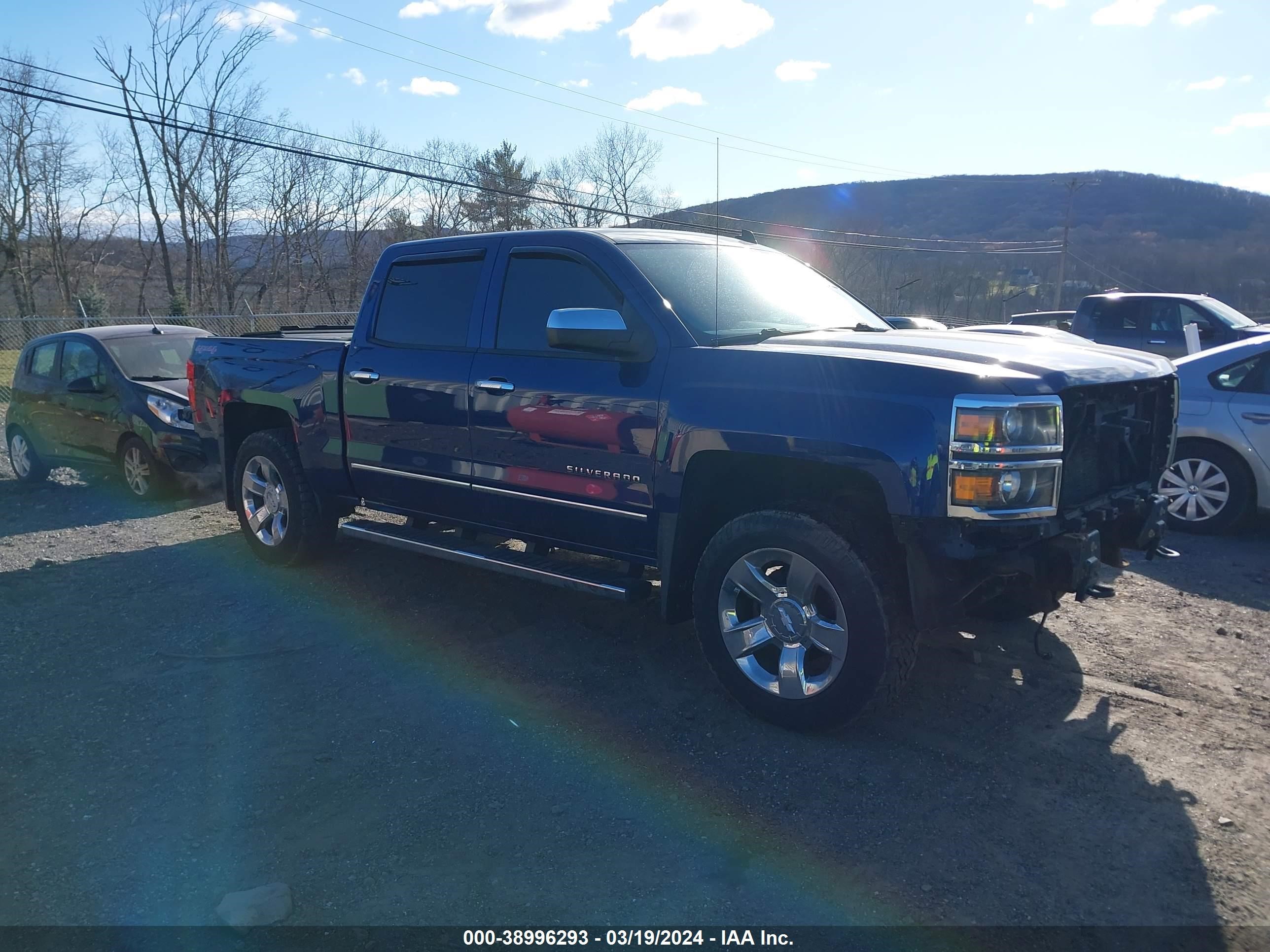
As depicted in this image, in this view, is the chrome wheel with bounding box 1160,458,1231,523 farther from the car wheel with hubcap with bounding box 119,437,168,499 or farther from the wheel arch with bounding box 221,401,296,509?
the car wheel with hubcap with bounding box 119,437,168,499

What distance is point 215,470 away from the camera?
8688mm

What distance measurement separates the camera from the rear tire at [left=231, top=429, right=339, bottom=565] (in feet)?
20.4

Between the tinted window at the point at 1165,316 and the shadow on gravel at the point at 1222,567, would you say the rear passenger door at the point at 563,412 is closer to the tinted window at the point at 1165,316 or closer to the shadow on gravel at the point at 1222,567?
the shadow on gravel at the point at 1222,567

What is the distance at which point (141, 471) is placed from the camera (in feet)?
29.2

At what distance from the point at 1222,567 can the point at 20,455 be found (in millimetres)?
11352

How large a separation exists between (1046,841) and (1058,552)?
40.6 inches

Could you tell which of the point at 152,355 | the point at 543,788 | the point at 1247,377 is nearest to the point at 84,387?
the point at 152,355

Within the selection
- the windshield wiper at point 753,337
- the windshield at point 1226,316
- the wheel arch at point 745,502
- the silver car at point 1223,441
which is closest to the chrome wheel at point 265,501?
the wheel arch at point 745,502

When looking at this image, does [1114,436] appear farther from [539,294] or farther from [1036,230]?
[1036,230]

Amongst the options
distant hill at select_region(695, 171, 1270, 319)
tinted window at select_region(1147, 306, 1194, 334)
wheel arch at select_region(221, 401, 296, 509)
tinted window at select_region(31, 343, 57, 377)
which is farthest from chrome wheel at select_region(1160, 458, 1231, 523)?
distant hill at select_region(695, 171, 1270, 319)

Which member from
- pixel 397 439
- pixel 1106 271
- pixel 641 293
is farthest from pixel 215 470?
pixel 1106 271

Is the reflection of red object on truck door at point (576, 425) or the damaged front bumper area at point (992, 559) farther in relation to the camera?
the reflection of red object on truck door at point (576, 425)

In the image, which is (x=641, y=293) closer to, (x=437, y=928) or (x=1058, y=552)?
(x=1058, y=552)

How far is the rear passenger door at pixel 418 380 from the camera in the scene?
5156mm
